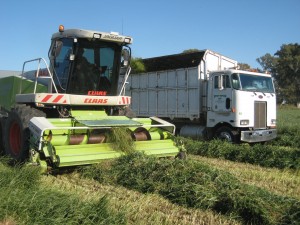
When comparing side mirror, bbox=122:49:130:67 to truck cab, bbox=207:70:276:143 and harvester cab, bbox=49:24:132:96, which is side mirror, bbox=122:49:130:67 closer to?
harvester cab, bbox=49:24:132:96

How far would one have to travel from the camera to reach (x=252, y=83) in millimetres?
12266

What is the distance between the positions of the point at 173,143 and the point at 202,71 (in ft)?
19.0

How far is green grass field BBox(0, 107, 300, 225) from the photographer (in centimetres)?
374

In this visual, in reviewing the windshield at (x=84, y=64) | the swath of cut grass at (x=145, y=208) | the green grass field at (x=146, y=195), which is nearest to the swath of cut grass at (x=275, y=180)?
the green grass field at (x=146, y=195)

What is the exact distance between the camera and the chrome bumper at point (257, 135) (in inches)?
459

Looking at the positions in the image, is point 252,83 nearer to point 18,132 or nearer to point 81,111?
point 81,111

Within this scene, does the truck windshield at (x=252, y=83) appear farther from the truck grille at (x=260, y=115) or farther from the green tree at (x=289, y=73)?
the green tree at (x=289, y=73)

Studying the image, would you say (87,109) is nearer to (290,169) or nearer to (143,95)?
(290,169)

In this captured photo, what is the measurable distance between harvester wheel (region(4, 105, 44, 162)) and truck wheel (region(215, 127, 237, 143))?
6.44 meters

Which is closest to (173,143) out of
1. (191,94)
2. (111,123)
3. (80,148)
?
(111,123)

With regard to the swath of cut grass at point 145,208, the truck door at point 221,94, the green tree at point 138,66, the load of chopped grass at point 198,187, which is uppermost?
the green tree at point 138,66

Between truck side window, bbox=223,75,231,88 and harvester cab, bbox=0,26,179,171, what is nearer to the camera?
harvester cab, bbox=0,26,179,171

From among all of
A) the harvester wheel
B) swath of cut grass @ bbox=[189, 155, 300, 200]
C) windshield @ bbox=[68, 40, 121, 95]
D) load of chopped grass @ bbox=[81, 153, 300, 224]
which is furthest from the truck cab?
the harvester wheel

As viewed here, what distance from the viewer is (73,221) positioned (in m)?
3.53
